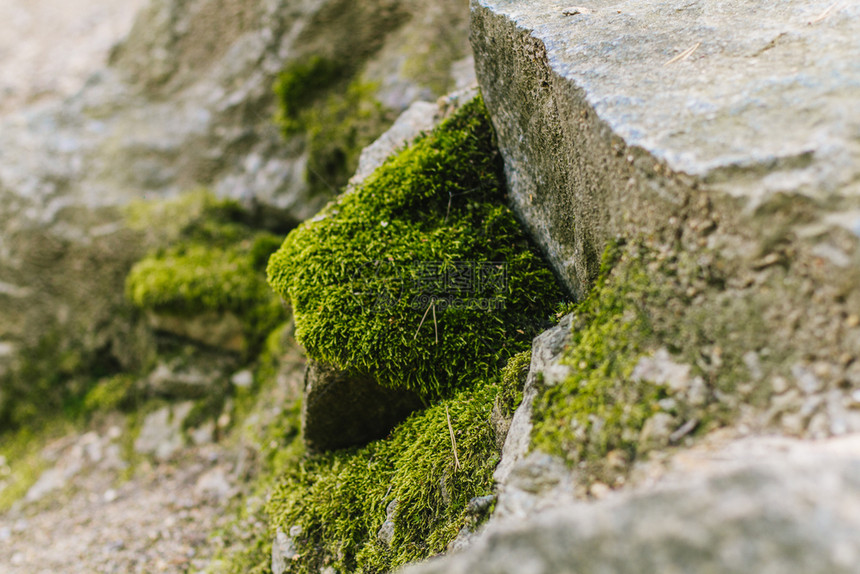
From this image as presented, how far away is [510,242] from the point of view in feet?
8.70

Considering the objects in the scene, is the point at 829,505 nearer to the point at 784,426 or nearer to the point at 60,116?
the point at 784,426

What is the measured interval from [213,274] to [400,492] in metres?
2.92

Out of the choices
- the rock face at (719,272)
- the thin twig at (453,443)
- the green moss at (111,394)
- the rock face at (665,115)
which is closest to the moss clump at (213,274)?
the green moss at (111,394)

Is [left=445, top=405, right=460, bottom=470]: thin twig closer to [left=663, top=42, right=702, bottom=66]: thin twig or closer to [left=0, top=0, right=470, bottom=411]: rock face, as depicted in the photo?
[left=663, top=42, right=702, bottom=66]: thin twig

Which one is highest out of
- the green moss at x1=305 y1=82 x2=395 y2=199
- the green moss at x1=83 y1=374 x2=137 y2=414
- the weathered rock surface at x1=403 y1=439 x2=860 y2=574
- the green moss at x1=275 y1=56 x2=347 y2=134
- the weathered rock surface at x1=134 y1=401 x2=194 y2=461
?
the green moss at x1=275 y1=56 x2=347 y2=134

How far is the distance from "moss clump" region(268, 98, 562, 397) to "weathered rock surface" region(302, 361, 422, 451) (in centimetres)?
23

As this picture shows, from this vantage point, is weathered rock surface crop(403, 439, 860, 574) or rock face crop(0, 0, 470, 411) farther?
rock face crop(0, 0, 470, 411)

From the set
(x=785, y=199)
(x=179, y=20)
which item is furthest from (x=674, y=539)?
(x=179, y=20)

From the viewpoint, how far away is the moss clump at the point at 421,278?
8.00 feet

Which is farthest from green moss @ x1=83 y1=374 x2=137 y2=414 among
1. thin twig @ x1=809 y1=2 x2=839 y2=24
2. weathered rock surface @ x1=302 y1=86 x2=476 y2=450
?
thin twig @ x1=809 y1=2 x2=839 y2=24

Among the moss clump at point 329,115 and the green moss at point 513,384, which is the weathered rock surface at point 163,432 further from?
the green moss at point 513,384

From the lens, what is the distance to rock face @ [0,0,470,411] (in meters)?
4.64

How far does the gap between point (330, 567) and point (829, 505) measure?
6.94ft

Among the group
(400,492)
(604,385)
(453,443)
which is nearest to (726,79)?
(604,385)
